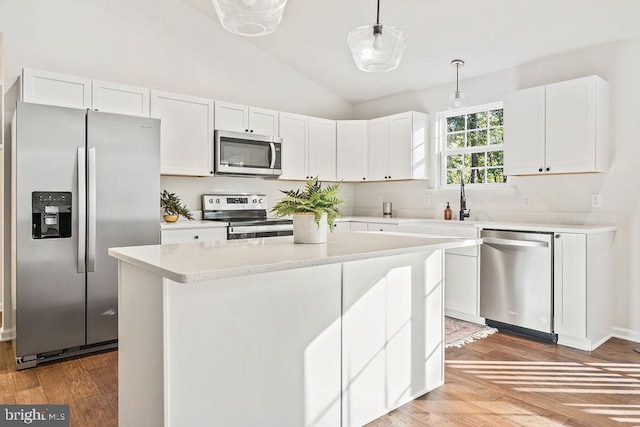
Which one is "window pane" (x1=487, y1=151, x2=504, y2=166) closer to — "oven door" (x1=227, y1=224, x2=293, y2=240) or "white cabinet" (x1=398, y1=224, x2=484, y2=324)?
"white cabinet" (x1=398, y1=224, x2=484, y2=324)

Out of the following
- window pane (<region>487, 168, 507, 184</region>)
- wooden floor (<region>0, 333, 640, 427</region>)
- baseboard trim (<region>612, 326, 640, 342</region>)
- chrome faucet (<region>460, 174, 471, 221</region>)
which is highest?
window pane (<region>487, 168, 507, 184</region>)

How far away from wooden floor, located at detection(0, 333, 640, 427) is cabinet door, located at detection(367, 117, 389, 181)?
2.38m

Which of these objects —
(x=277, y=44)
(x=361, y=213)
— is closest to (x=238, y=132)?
(x=277, y=44)

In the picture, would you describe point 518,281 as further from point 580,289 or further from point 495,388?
point 495,388

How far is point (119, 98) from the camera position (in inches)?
143

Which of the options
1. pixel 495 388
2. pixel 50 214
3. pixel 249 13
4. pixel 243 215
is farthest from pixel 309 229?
pixel 243 215

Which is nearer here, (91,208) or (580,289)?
(91,208)

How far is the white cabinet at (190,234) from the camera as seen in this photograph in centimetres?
360

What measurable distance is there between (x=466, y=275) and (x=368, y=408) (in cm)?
214

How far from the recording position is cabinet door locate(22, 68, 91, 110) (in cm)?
322

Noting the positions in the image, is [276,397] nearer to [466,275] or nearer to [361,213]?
[466,275]

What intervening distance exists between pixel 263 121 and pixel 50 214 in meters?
2.28

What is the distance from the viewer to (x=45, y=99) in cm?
330

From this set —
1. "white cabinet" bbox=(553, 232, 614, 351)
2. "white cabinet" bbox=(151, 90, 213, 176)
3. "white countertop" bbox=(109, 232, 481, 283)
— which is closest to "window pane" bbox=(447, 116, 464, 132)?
"white cabinet" bbox=(553, 232, 614, 351)
